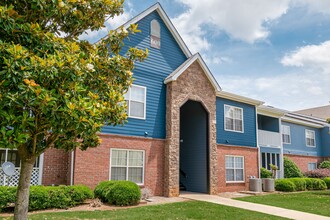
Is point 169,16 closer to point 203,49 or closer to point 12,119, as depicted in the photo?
point 203,49

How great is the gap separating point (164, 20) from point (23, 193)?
49.4 feet

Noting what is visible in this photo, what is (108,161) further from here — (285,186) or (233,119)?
(285,186)

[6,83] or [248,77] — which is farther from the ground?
[248,77]

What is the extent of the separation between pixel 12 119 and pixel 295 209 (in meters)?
13.3

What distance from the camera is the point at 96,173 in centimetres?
1527

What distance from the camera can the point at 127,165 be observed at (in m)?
16.5

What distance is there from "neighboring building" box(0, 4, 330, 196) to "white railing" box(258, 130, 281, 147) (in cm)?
27

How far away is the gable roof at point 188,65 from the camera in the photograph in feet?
59.5

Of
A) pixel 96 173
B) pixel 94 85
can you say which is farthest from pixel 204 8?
pixel 96 173

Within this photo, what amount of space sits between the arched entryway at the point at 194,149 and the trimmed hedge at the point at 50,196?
880 cm

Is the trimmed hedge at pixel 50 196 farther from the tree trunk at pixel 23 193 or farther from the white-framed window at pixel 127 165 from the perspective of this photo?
the tree trunk at pixel 23 193

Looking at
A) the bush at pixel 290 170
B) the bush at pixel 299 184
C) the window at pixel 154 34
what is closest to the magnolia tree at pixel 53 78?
the window at pixel 154 34

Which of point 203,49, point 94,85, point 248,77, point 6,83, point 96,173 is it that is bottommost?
point 96,173

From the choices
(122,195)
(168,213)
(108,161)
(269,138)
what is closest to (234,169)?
(269,138)
